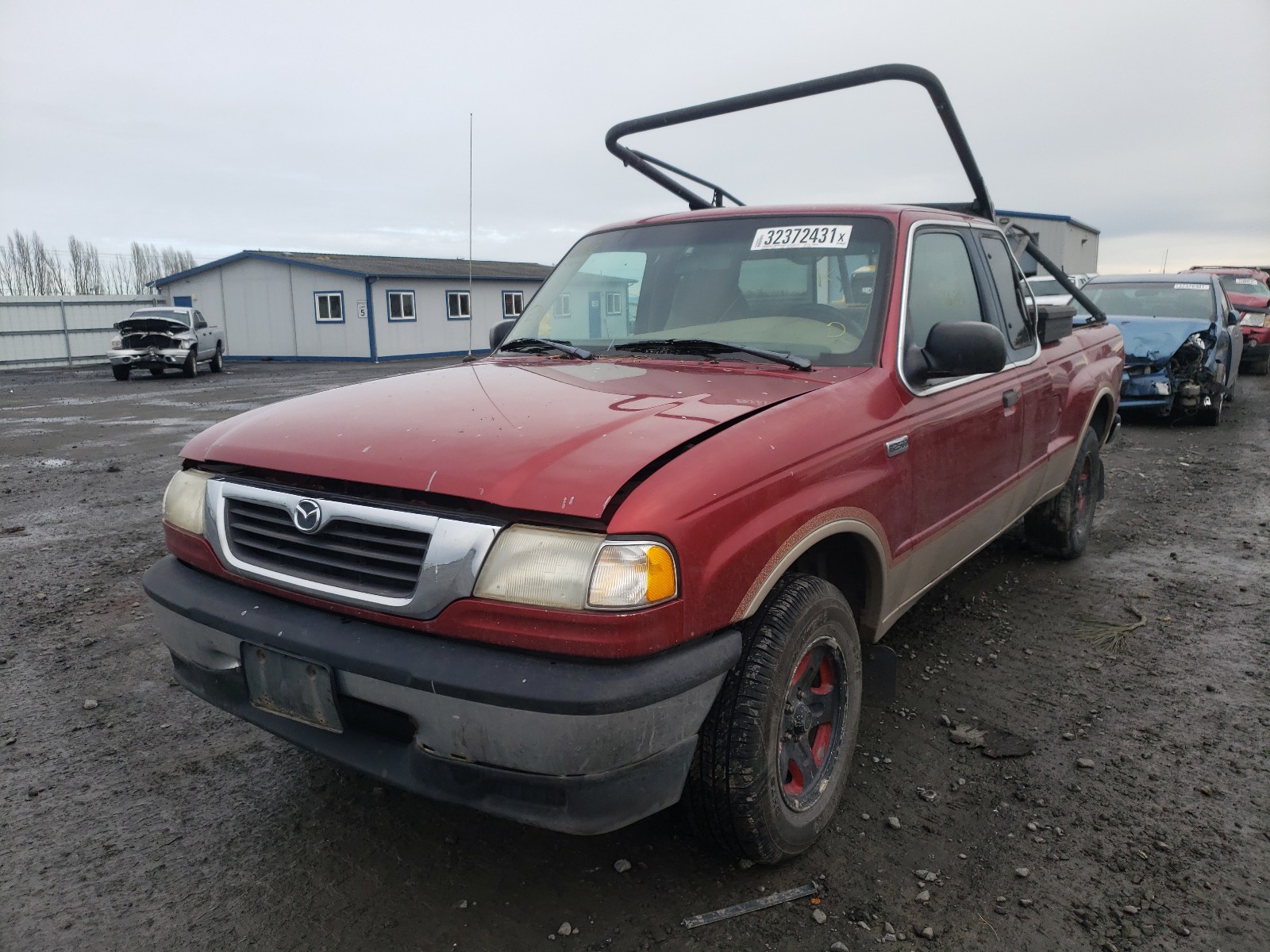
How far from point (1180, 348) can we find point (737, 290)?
8.90 metres

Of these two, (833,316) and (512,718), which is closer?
(512,718)

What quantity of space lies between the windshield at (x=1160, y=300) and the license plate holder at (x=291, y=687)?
10828 millimetres

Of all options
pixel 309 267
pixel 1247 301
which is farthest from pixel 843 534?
pixel 309 267

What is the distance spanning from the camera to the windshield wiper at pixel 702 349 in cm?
292

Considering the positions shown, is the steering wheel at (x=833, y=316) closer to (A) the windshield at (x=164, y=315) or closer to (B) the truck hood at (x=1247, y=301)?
(B) the truck hood at (x=1247, y=301)

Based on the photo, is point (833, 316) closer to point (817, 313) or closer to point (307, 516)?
point (817, 313)

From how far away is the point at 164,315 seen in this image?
22.5 metres

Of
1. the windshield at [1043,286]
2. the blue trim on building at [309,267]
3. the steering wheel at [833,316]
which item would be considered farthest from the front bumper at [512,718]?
the blue trim on building at [309,267]

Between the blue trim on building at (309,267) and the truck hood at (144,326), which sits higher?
the blue trim on building at (309,267)

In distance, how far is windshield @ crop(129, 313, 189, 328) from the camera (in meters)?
22.1

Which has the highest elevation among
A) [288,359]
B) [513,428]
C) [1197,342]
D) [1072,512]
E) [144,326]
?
[513,428]

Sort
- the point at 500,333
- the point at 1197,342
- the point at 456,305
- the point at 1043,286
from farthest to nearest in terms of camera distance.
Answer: the point at 456,305
the point at 1043,286
the point at 1197,342
the point at 500,333

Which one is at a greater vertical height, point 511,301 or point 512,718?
point 511,301

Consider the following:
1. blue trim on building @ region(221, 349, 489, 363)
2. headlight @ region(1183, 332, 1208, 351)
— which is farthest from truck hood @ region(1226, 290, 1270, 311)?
blue trim on building @ region(221, 349, 489, 363)
